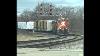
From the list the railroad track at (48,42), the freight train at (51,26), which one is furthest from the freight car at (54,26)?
the railroad track at (48,42)

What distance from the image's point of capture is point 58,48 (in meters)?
1.46

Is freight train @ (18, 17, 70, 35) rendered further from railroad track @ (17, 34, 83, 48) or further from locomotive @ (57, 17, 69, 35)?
railroad track @ (17, 34, 83, 48)

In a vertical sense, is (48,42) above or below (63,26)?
below

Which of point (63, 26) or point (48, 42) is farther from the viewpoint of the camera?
point (48, 42)

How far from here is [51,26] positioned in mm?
1316

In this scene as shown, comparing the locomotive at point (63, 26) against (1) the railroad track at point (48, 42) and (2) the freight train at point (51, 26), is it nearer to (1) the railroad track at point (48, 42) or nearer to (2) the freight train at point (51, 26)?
(2) the freight train at point (51, 26)

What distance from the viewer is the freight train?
1270mm

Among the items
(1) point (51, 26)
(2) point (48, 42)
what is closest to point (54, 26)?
(1) point (51, 26)

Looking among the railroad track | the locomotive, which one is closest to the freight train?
the locomotive

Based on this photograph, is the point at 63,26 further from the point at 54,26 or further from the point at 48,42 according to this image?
the point at 48,42
